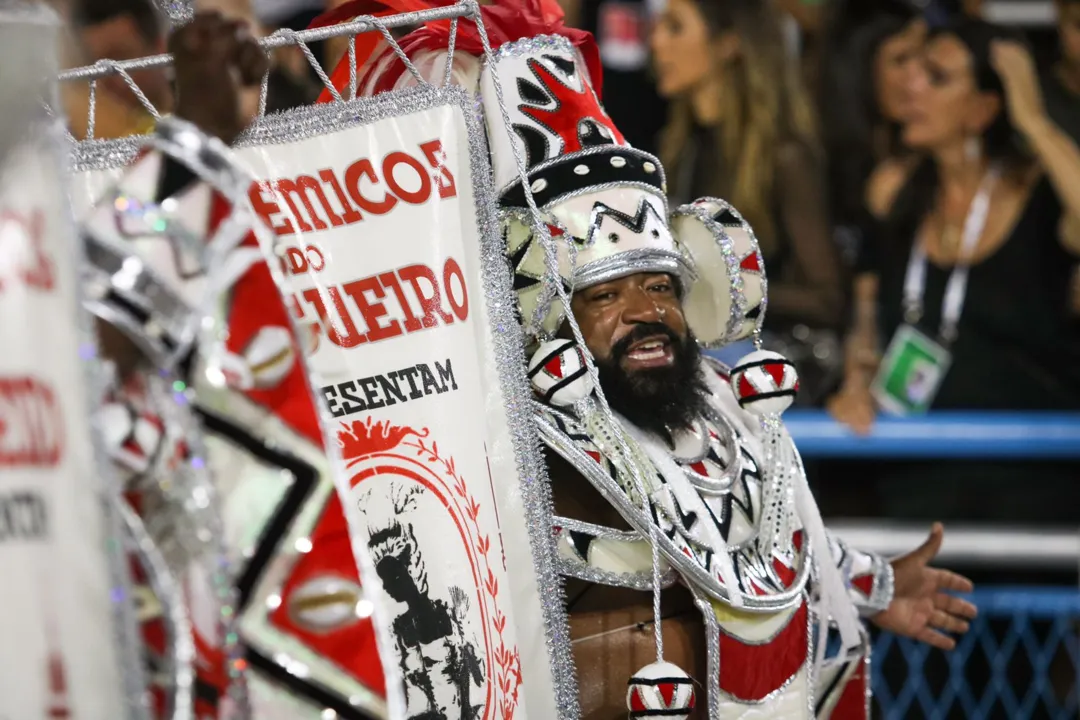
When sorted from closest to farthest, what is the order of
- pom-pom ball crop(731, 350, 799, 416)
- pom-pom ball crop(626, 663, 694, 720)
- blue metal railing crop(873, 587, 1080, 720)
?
pom-pom ball crop(626, 663, 694, 720) → pom-pom ball crop(731, 350, 799, 416) → blue metal railing crop(873, 587, 1080, 720)

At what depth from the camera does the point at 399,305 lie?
1832 millimetres

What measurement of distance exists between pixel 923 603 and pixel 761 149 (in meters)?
1.88

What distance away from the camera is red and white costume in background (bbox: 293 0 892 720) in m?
2.18

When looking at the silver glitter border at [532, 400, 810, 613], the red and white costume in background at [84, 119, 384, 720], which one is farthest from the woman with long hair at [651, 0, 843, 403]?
the red and white costume in background at [84, 119, 384, 720]

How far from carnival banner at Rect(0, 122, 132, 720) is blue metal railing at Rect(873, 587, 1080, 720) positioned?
2716 millimetres

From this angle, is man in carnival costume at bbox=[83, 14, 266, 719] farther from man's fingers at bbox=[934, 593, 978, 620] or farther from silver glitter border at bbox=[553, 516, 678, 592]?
man's fingers at bbox=[934, 593, 978, 620]

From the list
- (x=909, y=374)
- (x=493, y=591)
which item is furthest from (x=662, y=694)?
(x=909, y=374)

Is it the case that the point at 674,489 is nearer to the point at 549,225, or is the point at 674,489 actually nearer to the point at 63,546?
the point at 549,225

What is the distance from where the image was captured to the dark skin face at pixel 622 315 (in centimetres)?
228

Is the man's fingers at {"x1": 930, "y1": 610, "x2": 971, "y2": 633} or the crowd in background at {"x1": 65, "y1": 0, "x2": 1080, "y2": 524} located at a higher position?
the crowd in background at {"x1": 65, "y1": 0, "x2": 1080, "y2": 524}

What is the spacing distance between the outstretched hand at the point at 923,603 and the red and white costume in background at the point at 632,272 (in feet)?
0.88

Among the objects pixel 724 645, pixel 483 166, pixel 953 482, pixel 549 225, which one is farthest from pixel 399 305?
pixel 953 482

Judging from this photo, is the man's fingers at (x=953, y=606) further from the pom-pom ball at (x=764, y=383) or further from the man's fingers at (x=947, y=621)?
the pom-pom ball at (x=764, y=383)

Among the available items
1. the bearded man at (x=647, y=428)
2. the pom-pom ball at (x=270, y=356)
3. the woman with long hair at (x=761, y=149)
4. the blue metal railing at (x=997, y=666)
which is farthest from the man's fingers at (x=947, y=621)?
the pom-pom ball at (x=270, y=356)
